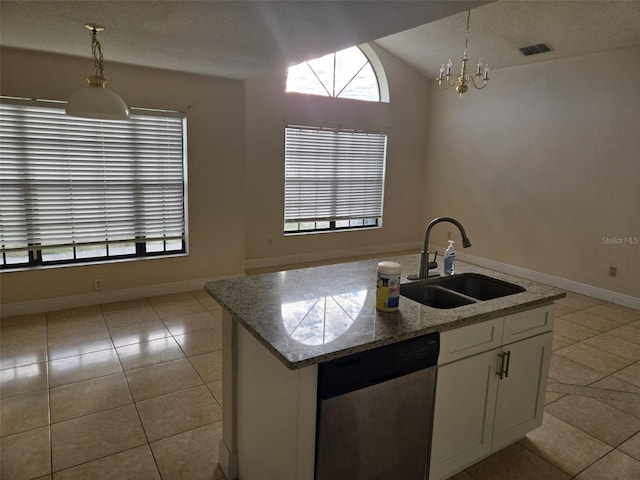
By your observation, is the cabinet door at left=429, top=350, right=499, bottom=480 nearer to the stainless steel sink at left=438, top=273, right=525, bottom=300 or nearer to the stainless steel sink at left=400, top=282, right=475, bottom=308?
the stainless steel sink at left=400, top=282, right=475, bottom=308

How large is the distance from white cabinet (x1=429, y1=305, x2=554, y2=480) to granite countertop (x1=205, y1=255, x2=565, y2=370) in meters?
0.08

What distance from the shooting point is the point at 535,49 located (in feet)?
16.8

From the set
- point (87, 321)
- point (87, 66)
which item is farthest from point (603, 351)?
point (87, 66)

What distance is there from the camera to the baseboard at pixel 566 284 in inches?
189

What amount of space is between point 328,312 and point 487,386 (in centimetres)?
88

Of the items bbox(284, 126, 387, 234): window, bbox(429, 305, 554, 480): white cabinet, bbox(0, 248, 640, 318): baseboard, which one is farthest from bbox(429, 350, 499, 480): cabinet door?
bbox(284, 126, 387, 234): window

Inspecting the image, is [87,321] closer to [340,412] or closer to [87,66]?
[87,66]

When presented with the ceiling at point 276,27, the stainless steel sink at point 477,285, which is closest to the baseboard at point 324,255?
the ceiling at point 276,27

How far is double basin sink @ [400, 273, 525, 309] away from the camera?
2.34 meters

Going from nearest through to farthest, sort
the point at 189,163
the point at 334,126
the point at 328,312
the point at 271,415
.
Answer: the point at 271,415
the point at 328,312
the point at 189,163
the point at 334,126

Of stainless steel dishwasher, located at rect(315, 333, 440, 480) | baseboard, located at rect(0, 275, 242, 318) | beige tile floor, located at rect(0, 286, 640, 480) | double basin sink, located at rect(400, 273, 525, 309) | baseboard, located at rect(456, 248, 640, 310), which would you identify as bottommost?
beige tile floor, located at rect(0, 286, 640, 480)

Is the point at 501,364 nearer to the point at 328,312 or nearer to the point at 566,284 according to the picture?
the point at 328,312

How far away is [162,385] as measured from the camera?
2.95 meters

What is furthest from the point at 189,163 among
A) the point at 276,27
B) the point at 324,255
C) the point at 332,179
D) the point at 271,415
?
the point at 271,415
